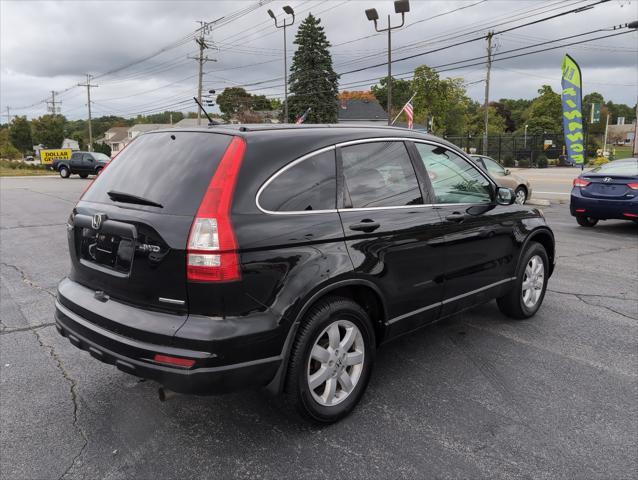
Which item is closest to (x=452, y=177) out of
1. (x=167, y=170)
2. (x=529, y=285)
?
(x=529, y=285)

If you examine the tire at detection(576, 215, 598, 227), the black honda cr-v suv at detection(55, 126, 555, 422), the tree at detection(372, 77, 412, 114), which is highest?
the tree at detection(372, 77, 412, 114)

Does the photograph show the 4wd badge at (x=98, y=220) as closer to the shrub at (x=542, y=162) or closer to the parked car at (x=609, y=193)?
the parked car at (x=609, y=193)

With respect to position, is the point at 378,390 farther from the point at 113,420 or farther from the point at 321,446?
the point at 113,420

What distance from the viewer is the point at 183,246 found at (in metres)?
2.54

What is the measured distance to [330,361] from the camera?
299 centimetres

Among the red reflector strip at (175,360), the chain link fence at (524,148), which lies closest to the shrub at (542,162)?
the chain link fence at (524,148)

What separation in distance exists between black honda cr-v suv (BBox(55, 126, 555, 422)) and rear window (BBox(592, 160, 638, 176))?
8043mm

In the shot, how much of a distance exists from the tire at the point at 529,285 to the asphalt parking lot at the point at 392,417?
0.13 m

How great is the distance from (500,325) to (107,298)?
3.52 m

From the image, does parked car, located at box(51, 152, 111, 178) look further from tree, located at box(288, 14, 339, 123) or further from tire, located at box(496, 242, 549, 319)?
tire, located at box(496, 242, 549, 319)

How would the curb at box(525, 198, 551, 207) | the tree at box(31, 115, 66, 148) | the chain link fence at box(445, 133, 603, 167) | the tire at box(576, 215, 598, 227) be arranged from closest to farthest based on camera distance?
the tire at box(576, 215, 598, 227) → the curb at box(525, 198, 551, 207) → the chain link fence at box(445, 133, 603, 167) → the tree at box(31, 115, 66, 148)

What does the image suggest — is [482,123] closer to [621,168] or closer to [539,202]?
[539,202]

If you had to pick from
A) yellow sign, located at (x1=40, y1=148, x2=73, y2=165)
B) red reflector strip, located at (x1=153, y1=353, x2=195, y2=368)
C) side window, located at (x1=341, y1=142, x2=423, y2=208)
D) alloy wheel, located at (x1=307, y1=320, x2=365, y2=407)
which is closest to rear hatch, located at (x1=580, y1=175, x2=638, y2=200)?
side window, located at (x1=341, y1=142, x2=423, y2=208)

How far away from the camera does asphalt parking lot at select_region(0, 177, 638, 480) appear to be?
8.79 ft
